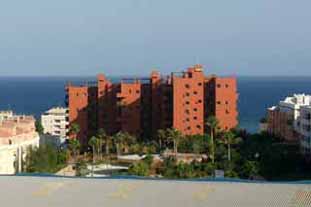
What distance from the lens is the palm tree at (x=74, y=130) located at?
659 inches

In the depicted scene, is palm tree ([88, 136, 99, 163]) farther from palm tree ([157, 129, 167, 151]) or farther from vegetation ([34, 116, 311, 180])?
palm tree ([157, 129, 167, 151])

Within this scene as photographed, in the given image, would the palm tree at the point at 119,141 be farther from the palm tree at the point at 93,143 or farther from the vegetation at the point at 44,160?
the vegetation at the point at 44,160

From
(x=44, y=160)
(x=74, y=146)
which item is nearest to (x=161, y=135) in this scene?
(x=74, y=146)

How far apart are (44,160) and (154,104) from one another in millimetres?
3786

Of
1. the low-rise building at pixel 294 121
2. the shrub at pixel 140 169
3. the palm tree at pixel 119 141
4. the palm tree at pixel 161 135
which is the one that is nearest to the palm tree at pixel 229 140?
the low-rise building at pixel 294 121

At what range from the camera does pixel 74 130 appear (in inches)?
660

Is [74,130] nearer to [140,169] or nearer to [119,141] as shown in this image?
[119,141]

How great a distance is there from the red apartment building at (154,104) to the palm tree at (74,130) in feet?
0.76

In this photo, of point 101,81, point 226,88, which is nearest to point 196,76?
point 226,88

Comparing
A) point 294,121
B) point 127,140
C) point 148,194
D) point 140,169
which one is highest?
point 148,194

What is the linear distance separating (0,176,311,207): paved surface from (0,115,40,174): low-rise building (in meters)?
8.17

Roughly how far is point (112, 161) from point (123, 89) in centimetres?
240

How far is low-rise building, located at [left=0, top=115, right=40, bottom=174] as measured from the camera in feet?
43.9

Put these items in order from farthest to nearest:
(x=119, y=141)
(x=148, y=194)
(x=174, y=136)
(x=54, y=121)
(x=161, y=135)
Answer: (x=54, y=121) < (x=161, y=135) < (x=119, y=141) < (x=174, y=136) < (x=148, y=194)
